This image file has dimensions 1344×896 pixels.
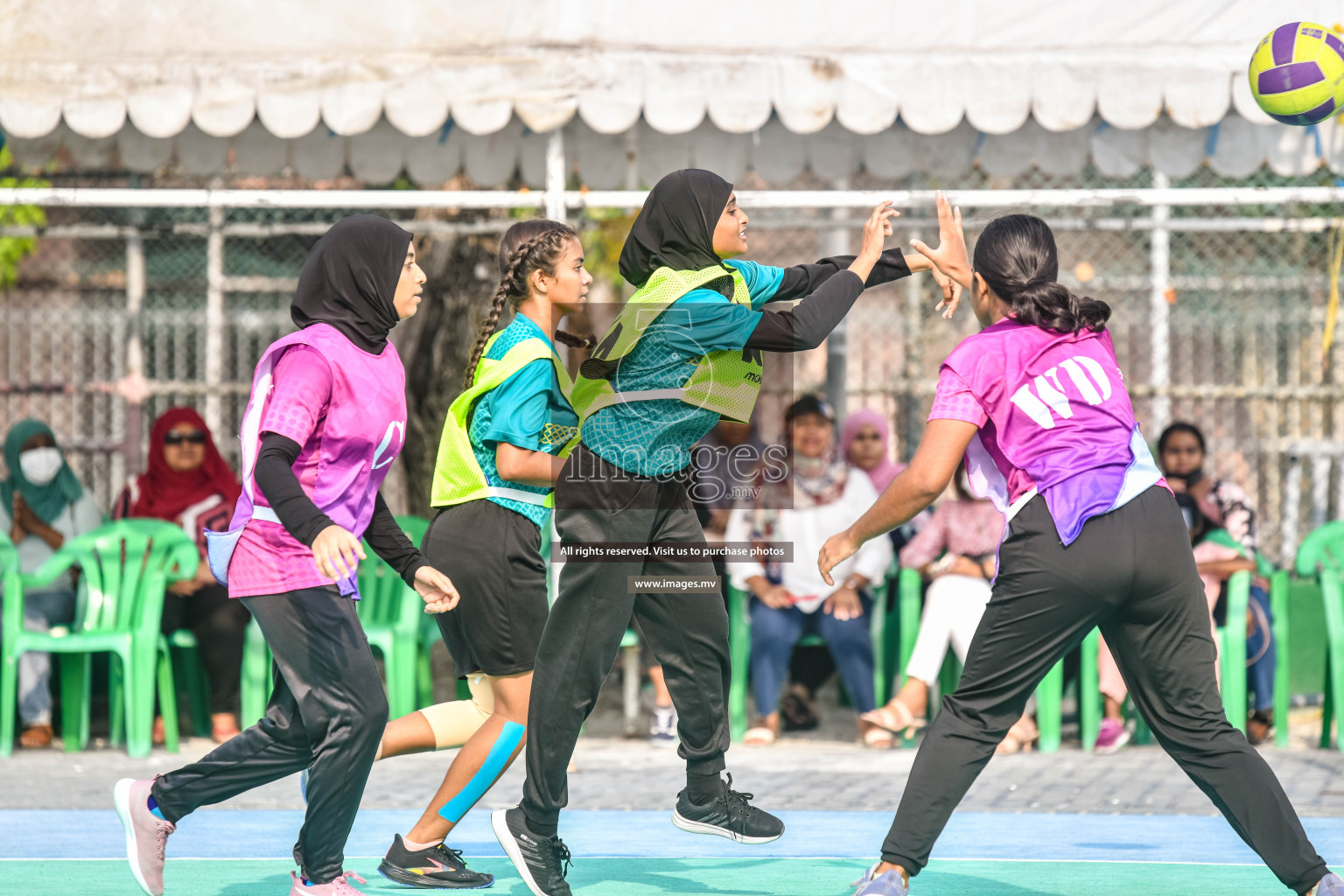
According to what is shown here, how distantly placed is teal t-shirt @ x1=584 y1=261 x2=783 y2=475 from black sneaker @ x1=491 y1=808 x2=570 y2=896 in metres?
1.04

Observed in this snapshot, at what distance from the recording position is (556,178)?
24.0 feet

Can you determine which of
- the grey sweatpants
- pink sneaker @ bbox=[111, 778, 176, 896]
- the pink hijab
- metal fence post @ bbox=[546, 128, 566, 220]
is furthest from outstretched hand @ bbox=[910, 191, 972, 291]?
the pink hijab

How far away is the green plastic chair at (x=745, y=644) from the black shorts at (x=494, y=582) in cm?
323

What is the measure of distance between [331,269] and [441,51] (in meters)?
3.48

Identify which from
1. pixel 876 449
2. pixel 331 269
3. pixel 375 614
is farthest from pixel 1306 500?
pixel 331 269

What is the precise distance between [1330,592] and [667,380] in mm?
4516

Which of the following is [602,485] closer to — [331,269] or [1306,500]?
[331,269]

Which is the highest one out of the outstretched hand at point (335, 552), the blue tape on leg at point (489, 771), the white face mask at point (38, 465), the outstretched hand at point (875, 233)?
the outstretched hand at point (875, 233)

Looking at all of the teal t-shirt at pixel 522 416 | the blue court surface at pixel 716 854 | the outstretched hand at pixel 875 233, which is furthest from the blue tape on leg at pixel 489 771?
the outstretched hand at pixel 875 233

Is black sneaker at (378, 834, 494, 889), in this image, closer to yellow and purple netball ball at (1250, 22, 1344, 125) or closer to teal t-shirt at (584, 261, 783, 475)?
teal t-shirt at (584, 261, 783, 475)

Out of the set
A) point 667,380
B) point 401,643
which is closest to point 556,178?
point 401,643

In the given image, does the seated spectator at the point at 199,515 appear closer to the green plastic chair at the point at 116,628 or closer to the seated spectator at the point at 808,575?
the green plastic chair at the point at 116,628

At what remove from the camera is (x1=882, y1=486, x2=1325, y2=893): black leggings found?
390 centimetres

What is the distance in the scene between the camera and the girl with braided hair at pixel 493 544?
4.57m
